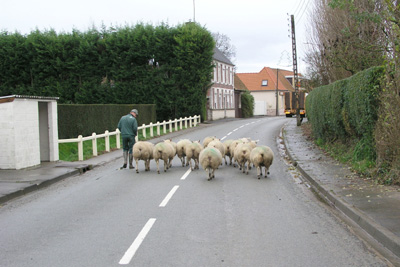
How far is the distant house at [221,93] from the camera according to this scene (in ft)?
156

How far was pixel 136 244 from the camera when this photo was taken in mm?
5891

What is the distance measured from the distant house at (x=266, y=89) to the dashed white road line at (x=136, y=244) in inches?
2554

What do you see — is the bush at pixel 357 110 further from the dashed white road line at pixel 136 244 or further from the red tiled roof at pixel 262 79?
the red tiled roof at pixel 262 79

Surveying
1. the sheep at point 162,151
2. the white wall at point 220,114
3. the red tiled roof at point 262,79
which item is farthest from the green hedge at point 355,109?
the red tiled roof at point 262,79

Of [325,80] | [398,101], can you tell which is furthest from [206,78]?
[398,101]

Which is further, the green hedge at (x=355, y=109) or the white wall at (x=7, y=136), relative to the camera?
the white wall at (x=7, y=136)

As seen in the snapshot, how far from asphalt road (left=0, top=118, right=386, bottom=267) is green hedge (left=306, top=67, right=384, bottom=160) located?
2325 millimetres

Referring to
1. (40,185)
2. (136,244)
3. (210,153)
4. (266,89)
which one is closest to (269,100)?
(266,89)

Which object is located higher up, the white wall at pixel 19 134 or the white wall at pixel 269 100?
the white wall at pixel 269 100

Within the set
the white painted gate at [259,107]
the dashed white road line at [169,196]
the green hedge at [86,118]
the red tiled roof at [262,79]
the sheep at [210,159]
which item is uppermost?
the red tiled roof at [262,79]

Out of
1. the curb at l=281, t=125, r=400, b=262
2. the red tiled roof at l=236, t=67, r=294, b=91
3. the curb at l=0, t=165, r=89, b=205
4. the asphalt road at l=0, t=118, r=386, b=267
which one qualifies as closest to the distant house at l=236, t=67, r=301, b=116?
the red tiled roof at l=236, t=67, r=294, b=91

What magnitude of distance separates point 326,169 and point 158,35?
27519mm

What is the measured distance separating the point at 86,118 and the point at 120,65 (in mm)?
15127

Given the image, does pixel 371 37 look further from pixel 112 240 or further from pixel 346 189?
pixel 112 240
